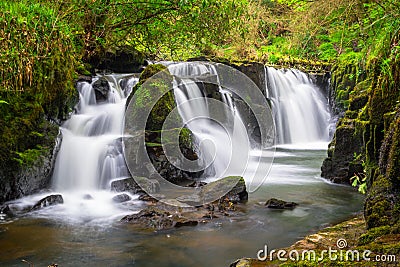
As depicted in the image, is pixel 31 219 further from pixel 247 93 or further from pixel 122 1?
pixel 247 93

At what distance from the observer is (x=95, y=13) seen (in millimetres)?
6562

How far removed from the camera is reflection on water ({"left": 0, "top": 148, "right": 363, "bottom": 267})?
431 centimetres

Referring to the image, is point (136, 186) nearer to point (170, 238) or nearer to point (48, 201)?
point (48, 201)

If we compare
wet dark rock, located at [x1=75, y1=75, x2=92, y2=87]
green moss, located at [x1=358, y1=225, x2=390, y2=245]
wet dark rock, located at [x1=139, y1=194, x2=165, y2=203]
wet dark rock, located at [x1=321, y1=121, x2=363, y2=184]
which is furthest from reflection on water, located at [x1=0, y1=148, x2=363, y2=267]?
wet dark rock, located at [x1=75, y1=75, x2=92, y2=87]

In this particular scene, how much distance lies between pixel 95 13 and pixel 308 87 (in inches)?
453

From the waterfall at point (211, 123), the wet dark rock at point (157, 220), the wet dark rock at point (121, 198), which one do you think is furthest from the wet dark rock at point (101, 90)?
the wet dark rock at point (157, 220)

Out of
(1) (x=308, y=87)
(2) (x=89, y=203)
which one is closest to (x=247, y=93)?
(1) (x=308, y=87)

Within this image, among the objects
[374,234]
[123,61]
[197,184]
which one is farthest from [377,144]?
[123,61]

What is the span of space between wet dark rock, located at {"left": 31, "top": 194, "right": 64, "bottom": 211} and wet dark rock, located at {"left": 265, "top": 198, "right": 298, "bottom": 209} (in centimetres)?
349

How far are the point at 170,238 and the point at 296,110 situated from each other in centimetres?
1136

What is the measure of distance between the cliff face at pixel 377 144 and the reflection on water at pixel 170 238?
113cm

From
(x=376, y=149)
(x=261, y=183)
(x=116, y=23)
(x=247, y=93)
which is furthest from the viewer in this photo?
(x=247, y=93)

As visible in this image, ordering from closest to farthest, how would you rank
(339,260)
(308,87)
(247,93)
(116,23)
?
(339,260)
(116,23)
(247,93)
(308,87)

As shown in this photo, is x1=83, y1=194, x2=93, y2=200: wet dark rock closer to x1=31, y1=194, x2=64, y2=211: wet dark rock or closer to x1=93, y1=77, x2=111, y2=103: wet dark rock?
x1=31, y1=194, x2=64, y2=211: wet dark rock
